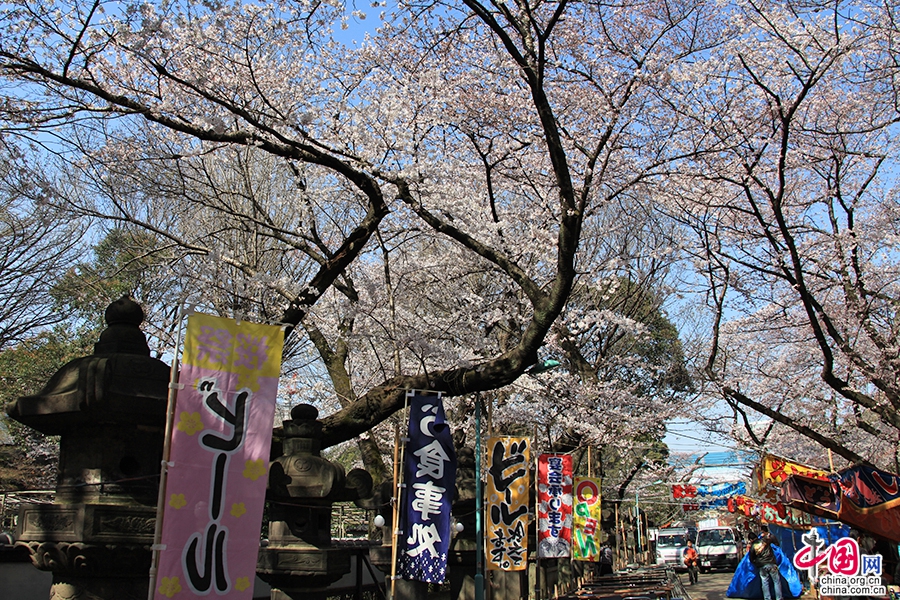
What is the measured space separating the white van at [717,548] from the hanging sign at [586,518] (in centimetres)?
2224

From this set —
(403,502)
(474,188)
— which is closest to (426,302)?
(474,188)

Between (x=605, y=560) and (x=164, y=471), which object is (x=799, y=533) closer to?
(x=605, y=560)

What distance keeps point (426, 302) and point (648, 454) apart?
23522 mm

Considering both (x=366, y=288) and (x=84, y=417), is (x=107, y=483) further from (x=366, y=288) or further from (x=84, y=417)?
(x=366, y=288)

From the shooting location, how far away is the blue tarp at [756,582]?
18078 mm

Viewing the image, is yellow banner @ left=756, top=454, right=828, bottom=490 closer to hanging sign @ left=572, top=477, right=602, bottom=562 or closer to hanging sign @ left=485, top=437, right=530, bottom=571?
hanging sign @ left=572, top=477, right=602, bottom=562

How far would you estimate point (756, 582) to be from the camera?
1878 centimetres

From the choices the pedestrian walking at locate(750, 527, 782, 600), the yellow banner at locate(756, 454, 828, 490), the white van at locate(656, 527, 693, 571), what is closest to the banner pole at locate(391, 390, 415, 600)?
the yellow banner at locate(756, 454, 828, 490)

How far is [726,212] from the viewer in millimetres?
15812

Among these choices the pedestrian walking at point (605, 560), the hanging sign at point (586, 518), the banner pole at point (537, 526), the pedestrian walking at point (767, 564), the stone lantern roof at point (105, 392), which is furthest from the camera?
the pedestrian walking at point (605, 560)

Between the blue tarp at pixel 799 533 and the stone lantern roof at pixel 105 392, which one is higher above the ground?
the stone lantern roof at pixel 105 392

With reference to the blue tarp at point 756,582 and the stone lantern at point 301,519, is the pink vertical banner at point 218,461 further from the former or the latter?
the blue tarp at point 756,582

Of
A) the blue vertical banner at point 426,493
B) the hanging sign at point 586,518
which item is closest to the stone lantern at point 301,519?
the blue vertical banner at point 426,493

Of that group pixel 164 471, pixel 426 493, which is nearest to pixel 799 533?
pixel 426 493
